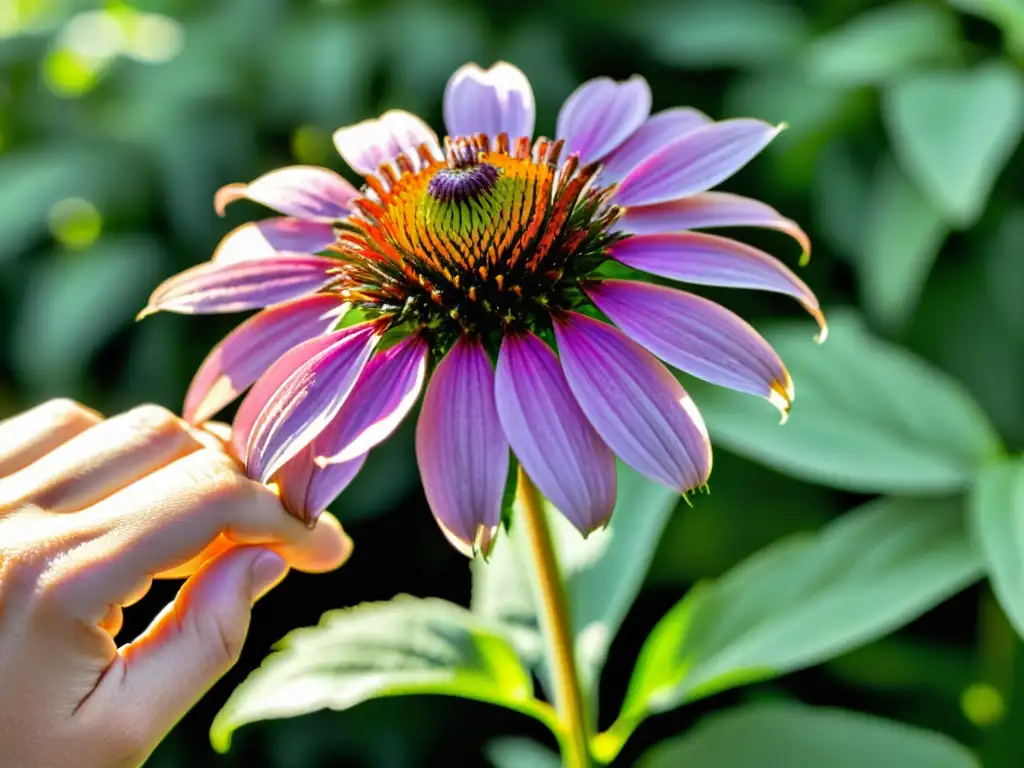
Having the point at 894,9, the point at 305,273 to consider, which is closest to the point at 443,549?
the point at 305,273

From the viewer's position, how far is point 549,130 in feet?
4.29

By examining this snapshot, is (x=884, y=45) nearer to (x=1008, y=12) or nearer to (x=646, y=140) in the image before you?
(x=1008, y=12)

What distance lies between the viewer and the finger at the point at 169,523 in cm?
53

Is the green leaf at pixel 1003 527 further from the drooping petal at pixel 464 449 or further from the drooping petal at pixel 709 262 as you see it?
the drooping petal at pixel 464 449

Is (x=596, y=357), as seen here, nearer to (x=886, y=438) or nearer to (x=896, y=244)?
(x=886, y=438)

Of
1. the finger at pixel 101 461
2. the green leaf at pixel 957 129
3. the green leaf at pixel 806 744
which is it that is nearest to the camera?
the finger at pixel 101 461

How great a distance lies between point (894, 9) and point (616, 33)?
1.25 ft

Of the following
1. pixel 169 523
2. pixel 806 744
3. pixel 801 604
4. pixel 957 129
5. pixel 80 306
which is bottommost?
pixel 806 744

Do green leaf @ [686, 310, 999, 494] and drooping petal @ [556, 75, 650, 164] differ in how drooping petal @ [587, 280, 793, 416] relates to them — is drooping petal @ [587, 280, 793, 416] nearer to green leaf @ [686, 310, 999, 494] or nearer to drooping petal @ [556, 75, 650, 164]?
drooping petal @ [556, 75, 650, 164]

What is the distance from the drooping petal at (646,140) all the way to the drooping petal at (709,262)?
8cm

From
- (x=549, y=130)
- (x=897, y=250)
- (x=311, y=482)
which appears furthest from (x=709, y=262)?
(x=549, y=130)

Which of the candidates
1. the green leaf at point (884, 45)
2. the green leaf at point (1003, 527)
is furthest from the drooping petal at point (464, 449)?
the green leaf at point (884, 45)

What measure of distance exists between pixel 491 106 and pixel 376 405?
27 centimetres

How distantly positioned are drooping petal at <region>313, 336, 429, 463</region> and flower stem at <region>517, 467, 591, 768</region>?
0.08 m
